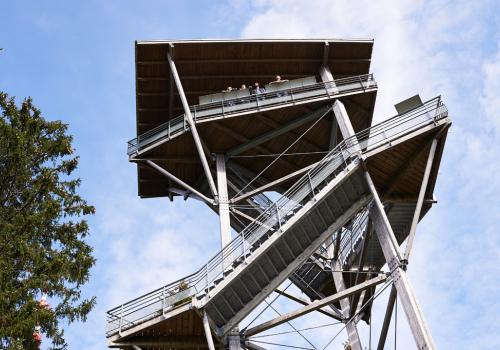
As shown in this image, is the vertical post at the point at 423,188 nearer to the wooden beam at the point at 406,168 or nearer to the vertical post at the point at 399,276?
the wooden beam at the point at 406,168

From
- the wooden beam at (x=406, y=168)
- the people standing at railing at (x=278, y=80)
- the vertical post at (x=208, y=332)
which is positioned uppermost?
the people standing at railing at (x=278, y=80)

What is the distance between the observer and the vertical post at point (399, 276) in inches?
672

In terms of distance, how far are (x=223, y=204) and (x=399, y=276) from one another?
610 centimetres

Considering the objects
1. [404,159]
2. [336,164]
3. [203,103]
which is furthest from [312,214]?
[203,103]

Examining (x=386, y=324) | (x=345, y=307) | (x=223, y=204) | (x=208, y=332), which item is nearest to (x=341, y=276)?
(x=345, y=307)

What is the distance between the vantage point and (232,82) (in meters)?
26.0

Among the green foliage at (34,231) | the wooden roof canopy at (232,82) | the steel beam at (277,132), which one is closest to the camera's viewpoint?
the green foliage at (34,231)

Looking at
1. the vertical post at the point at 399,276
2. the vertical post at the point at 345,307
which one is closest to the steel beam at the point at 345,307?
the vertical post at the point at 345,307

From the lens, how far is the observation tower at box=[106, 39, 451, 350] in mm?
19125

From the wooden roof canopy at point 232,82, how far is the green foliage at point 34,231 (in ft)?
14.2

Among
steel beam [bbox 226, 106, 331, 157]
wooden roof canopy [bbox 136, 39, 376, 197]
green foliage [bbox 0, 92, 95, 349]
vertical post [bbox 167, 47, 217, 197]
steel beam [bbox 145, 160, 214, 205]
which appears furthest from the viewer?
wooden roof canopy [bbox 136, 39, 376, 197]

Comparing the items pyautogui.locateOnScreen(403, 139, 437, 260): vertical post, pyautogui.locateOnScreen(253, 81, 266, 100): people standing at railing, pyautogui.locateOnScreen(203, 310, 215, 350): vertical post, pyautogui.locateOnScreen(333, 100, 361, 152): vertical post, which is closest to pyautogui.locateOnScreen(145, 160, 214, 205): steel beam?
pyautogui.locateOnScreen(253, 81, 266, 100): people standing at railing

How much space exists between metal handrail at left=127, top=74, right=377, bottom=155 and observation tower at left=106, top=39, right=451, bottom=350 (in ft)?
0.16

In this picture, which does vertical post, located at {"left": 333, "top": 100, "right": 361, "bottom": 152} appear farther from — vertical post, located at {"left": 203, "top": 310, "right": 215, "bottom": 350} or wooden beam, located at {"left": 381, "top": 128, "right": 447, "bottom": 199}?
vertical post, located at {"left": 203, "top": 310, "right": 215, "bottom": 350}
